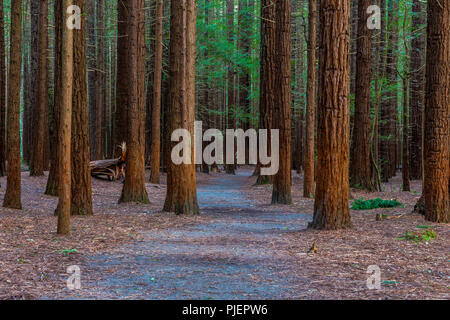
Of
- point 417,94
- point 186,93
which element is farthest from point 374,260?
point 417,94

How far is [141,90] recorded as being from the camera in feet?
53.2

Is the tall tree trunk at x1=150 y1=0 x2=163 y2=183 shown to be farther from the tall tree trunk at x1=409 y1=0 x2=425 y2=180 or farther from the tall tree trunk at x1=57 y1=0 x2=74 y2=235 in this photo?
the tall tree trunk at x1=57 y1=0 x2=74 y2=235

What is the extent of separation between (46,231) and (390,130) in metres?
19.1

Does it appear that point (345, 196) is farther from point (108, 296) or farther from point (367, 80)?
point (367, 80)

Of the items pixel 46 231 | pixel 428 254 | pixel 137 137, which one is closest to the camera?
pixel 428 254

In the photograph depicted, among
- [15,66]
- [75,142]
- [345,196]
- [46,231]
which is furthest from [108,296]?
[15,66]

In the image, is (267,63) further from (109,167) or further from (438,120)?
(438,120)

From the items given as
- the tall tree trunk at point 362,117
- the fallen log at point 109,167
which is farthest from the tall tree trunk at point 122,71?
the tall tree trunk at point 362,117

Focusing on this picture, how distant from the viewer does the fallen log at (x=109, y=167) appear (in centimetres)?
2166

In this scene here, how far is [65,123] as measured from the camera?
914 cm

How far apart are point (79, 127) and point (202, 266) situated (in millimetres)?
6022

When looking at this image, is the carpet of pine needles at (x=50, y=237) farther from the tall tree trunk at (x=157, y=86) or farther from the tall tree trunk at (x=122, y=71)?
the tall tree trunk at (x=122, y=71)

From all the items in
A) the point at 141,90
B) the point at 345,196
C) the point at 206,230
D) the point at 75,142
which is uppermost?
Result: the point at 141,90

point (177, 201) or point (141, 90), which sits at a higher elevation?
point (141, 90)
